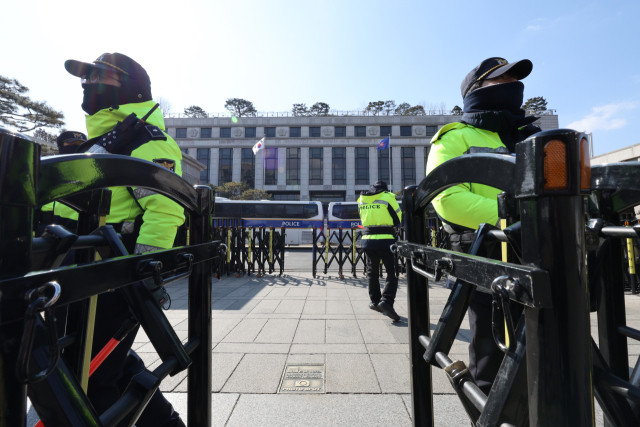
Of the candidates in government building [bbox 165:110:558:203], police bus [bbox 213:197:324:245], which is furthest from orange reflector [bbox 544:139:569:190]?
government building [bbox 165:110:558:203]

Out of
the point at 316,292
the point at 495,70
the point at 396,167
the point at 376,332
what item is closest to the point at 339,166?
the point at 396,167

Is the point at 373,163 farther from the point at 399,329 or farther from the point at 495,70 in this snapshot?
the point at 495,70

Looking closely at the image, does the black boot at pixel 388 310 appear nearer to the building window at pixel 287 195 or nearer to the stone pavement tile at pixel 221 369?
the stone pavement tile at pixel 221 369

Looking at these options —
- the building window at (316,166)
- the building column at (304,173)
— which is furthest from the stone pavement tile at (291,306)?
the building window at (316,166)

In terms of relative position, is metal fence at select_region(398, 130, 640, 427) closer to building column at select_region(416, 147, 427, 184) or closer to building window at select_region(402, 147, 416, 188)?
building window at select_region(402, 147, 416, 188)

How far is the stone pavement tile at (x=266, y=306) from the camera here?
5.14m

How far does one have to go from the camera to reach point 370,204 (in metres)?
5.50

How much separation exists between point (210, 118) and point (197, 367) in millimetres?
51107

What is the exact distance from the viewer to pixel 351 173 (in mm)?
45125

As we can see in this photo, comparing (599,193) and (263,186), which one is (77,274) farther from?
(263,186)

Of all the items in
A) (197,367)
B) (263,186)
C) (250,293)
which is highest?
(263,186)

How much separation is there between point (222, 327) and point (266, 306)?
4.12ft

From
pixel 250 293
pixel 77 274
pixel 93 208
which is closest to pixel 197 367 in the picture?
pixel 93 208

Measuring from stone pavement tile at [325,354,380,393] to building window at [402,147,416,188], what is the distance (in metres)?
42.9
